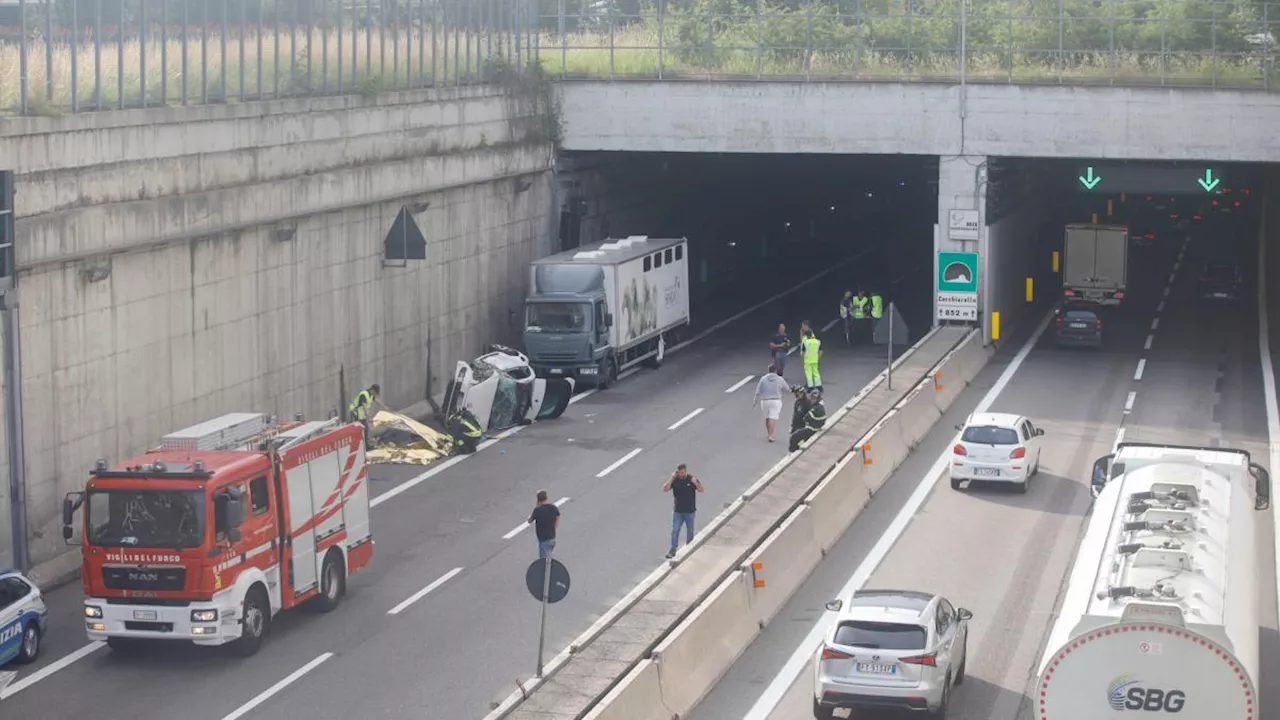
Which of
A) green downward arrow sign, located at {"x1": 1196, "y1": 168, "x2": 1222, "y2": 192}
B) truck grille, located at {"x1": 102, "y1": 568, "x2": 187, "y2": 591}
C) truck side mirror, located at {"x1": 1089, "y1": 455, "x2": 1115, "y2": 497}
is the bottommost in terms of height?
truck grille, located at {"x1": 102, "y1": 568, "x2": 187, "y2": 591}

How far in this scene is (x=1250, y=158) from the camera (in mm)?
51062

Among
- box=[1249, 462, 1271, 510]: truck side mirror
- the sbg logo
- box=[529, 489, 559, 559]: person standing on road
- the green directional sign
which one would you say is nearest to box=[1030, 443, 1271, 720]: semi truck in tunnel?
the sbg logo

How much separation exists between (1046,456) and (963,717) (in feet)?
57.2

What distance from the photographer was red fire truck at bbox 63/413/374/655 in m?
23.9

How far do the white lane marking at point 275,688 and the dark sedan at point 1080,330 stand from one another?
3399 centimetres

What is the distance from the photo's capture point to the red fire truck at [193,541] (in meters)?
23.9

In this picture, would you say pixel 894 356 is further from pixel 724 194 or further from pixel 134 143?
pixel 134 143

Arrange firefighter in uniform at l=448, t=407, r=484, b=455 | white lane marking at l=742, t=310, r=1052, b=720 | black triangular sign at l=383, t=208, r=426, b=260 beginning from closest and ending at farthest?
white lane marking at l=742, t=310, r=1052, b=720 < firefighter in uniform at l=448, t=407, r=484, b=455 < black triangular sign at l=383, t=208, r=426, b=260

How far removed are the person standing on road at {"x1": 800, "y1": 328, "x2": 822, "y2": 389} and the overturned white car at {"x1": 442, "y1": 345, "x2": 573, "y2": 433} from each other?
5703 mm

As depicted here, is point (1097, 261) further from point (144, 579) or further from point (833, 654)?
point (144, 579)

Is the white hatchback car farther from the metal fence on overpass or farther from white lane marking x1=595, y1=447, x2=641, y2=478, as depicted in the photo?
the metal fence on overpass

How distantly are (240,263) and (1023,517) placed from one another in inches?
613

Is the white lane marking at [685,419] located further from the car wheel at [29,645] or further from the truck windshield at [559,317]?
the car wheel at [29,645]

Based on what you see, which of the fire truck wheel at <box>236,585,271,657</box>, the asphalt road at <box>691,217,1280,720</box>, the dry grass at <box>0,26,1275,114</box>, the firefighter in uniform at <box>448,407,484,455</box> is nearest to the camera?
the asphalt road at <box>691,217,1280,720</box>
